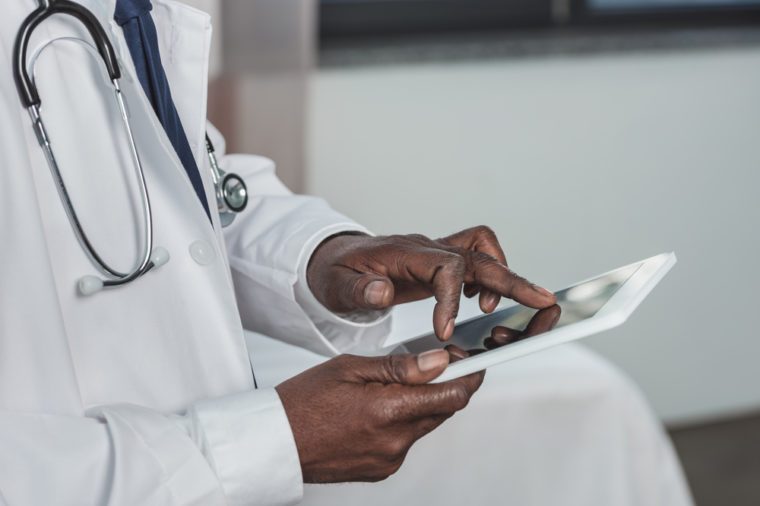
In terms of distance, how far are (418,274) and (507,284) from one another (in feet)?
0.30

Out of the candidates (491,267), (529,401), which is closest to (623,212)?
(529,401)

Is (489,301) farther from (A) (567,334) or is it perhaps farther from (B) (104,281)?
(B) (104,281)

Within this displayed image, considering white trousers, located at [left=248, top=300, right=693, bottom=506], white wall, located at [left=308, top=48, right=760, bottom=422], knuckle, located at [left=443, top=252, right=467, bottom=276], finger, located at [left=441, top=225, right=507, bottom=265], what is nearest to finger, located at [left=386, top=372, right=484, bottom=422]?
knuckle, located at [left=443, top=252, right=467, bottom=276]

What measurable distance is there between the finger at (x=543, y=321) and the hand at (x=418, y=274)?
11 mm

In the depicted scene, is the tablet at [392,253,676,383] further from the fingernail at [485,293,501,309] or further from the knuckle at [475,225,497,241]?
the knuckle at [475,225,497,241]

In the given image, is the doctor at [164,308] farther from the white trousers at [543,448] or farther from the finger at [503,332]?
the white trousers at [543,448]

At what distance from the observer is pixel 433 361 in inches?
30.5

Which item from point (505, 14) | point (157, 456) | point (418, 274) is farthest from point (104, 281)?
point (505, 14)

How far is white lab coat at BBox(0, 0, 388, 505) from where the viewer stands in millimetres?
775

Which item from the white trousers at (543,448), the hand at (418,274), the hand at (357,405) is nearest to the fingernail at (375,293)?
the hand at (418,274)

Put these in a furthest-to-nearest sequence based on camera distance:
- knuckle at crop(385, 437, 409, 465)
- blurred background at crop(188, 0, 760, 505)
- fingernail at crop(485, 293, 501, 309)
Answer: blurred background at crop(188, 0, 760, 505), fingernail at crop(485, 293, 501, 309), knuckle at crop(385, 437, 409, 465)

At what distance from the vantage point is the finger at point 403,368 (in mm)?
775

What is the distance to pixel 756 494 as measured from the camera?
7.73 feet

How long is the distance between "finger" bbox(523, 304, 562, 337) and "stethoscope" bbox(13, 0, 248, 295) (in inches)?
12.9
